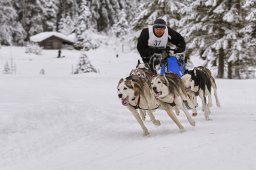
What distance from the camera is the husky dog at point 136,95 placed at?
6.26m

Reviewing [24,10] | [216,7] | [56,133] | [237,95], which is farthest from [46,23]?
[56,133]

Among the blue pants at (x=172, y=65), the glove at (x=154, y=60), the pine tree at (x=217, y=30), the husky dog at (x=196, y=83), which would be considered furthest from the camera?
the pine tree at (x=217, y=30)

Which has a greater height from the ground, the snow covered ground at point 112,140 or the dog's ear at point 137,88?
the dog's ear at point 137,88

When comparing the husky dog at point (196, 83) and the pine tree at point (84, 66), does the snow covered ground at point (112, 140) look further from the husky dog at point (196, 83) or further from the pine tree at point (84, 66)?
the pine tree at point (84, 66)

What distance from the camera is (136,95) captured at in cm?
640

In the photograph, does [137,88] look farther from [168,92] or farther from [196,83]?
[196,83]

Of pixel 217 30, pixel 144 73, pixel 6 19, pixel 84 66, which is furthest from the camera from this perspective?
pixel 6 19

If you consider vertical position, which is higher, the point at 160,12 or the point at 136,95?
the point at 160,12

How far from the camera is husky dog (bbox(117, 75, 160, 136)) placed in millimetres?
6262

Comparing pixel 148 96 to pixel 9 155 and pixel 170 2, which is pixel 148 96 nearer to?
pixel 9 155

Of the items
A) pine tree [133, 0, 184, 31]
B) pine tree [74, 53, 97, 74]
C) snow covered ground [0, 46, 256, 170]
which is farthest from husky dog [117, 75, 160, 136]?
pine tree [74, 53, 97, 74]

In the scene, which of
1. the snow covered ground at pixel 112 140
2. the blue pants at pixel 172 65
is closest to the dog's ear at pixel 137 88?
the snow covered ground at pixel 112 140

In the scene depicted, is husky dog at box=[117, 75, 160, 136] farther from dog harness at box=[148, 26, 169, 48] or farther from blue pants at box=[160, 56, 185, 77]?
dog harness at box=[148, 26, 169, 48]

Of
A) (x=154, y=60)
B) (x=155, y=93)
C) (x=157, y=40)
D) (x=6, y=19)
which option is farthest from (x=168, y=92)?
(x=6, y=19)
